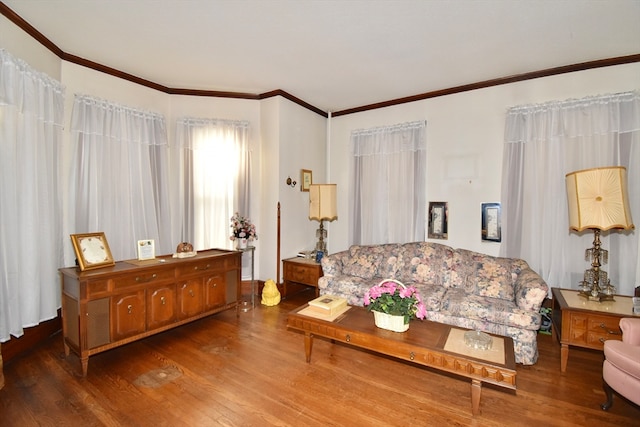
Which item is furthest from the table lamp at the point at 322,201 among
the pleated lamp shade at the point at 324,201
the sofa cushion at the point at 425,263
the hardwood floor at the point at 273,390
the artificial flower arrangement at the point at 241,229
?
the hardwood floor at the point at 273,390

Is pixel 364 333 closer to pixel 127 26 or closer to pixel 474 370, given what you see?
pixel 474 370

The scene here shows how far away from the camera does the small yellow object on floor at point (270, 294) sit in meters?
3.99

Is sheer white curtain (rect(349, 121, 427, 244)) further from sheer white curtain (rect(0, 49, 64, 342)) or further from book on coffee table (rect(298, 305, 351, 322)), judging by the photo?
sheer white curtain (rect(0, 49, 64, 342))

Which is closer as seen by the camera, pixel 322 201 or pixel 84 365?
pixel 84 365

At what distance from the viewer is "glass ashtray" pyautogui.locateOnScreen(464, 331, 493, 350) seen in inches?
77.7

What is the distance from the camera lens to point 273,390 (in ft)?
7.21

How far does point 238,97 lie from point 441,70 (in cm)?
268

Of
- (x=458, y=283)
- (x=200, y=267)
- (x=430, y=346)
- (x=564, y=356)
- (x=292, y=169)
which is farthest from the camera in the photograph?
(x=292, y=169)

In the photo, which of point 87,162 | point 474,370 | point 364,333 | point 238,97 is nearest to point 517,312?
point 474,370

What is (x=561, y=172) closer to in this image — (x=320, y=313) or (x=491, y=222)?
(x=491, y=222)

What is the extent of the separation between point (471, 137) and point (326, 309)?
2.90 metres

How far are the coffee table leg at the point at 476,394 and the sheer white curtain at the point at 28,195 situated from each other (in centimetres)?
346

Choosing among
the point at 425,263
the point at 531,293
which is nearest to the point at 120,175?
the point at 425,263

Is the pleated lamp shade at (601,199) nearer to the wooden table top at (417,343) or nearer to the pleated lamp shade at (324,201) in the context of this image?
the wooden table top at (417,343)
